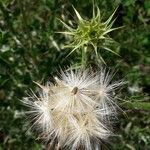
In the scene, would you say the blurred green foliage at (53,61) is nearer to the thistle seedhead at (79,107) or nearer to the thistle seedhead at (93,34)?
the thistle seedhead at (79,107)

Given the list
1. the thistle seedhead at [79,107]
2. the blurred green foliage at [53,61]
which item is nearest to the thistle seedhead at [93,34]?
the thistle seedhead at [79,107]

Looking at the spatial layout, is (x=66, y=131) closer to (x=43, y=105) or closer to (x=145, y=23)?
(x=43, y=105)

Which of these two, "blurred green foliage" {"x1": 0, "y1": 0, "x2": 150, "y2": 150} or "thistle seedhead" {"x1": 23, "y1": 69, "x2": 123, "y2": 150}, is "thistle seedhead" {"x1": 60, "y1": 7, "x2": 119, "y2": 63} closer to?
"thistle seedhead" {"x1": 23, "y1": 69, "x2": 123, "y2": 150}

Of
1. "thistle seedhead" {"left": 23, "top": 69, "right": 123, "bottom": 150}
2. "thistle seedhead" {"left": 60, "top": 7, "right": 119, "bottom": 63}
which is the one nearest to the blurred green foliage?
"thistle seedhead" {"left": 23, "top": 69, "right": 123, "bottom": 150}

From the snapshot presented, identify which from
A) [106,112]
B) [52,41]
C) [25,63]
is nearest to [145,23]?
[52,41]

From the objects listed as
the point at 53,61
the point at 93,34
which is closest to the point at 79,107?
the point at 93,34

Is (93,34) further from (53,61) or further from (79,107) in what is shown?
(53,61)
